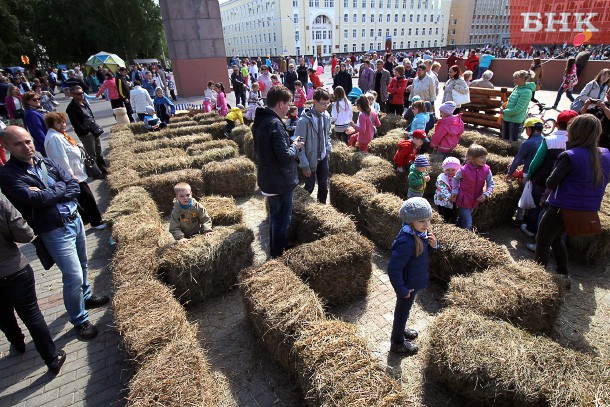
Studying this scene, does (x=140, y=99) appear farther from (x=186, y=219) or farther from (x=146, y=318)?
(x=146, y=318)

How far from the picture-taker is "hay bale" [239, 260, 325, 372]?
3.31 metres


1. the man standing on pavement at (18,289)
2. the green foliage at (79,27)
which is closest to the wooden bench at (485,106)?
the man standing on pavement at (18,289)

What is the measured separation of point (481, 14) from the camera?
329 feet

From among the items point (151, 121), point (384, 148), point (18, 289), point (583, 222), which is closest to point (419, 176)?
point (583, 222)

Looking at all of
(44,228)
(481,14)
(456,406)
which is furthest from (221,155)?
(481,14)

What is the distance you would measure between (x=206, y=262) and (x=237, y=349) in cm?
124

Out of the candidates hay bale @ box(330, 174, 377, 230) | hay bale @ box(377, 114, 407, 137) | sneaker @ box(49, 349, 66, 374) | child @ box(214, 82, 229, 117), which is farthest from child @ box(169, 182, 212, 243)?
child @ box(214, 82, 229, 117)

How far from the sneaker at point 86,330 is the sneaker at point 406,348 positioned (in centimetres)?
375

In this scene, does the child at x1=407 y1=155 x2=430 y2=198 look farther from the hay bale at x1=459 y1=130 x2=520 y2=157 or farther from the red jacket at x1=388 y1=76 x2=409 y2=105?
the red jacket at x1=388 y1=76 x2=409 y2=105

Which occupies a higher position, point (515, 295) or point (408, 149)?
point (408, 149)

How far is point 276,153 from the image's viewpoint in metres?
4.50

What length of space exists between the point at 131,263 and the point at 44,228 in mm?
1030

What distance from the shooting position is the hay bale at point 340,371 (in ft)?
8.30

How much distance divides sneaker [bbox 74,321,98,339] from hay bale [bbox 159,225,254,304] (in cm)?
105
